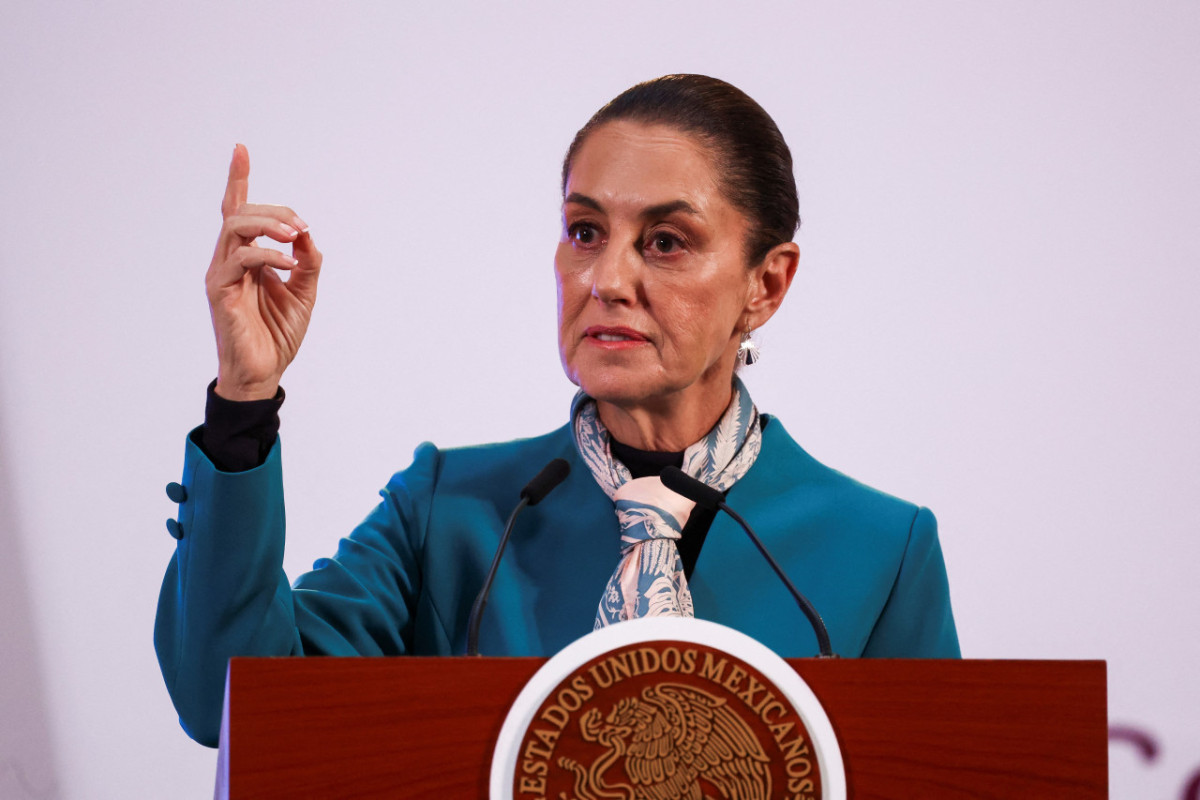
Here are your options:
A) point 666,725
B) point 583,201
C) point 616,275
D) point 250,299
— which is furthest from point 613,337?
point 666,725

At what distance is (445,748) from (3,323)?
1555 millimetres

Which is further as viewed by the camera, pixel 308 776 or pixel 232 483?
pixel 232 483

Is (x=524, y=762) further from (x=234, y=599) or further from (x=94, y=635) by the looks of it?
(x=94, y=635)

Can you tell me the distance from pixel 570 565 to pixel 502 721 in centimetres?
67

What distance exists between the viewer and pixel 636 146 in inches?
65.2

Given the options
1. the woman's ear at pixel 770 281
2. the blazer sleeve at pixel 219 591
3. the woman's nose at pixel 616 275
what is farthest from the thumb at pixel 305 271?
the woman's ear at pixel 770 281

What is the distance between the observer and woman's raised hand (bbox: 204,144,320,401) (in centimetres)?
136

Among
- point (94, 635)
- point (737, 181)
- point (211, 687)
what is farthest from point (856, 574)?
point (94, 635)

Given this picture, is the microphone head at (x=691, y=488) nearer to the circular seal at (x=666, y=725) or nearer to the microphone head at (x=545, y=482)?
the microphone head at (x=545, y=482)

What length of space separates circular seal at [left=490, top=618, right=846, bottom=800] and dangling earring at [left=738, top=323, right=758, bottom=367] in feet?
2.94

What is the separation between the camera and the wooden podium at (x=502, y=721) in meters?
0.94

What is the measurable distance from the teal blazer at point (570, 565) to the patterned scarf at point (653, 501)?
0.04 metres

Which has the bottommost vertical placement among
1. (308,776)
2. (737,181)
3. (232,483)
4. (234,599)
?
(308,776)

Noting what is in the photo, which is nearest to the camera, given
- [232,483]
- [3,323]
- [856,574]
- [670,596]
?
[232,483]
